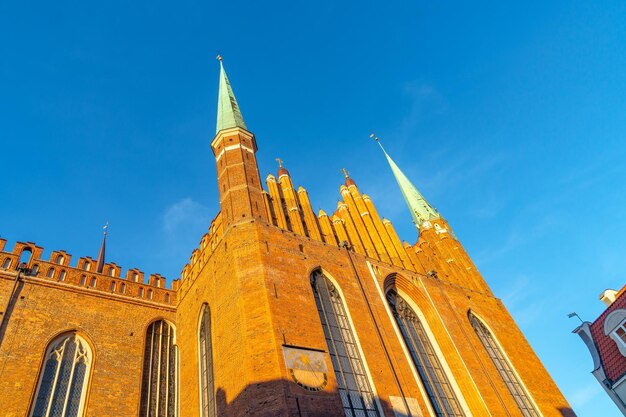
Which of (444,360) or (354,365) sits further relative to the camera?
(444,360)

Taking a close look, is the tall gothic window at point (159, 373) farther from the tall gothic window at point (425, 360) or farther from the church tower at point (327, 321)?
the tall gothic window at point (425, 360)

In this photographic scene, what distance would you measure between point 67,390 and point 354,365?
27.0 feet

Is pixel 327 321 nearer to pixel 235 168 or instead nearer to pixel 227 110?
pixel 235 168

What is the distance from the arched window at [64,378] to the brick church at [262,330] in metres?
0.04

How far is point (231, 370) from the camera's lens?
38.2 feet

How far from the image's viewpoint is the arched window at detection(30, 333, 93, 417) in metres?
12.7

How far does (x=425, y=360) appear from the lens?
15461 millimetres

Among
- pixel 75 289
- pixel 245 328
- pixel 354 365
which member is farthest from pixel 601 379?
pixel 75 289

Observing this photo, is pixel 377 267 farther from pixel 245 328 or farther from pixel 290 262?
pixel 245 328

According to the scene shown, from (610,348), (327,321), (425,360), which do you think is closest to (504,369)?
(610,348)

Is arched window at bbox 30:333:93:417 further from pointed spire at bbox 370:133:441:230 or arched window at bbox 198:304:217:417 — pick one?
pointed spire at bbox 370:133:441:230

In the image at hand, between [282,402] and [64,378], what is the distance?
744cm

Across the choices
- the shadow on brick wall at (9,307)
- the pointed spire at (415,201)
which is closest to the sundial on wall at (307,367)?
the shadow on brick wall at (9,307)

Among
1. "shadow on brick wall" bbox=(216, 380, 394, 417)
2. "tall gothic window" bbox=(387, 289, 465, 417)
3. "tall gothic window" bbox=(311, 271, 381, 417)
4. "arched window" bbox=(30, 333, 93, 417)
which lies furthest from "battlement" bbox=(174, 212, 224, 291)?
"tall gothic window" bbox=(387, 289, 465, 417)
